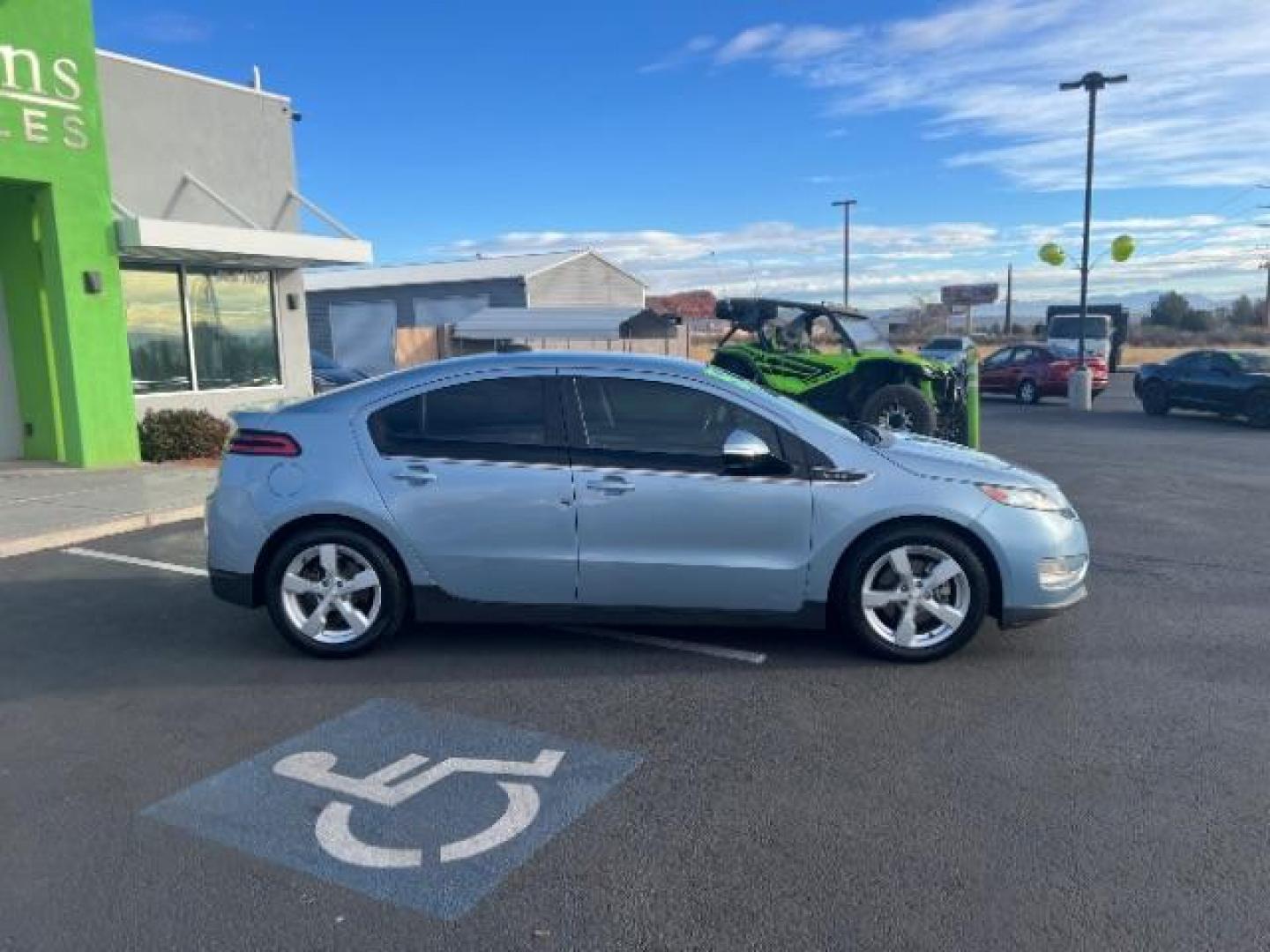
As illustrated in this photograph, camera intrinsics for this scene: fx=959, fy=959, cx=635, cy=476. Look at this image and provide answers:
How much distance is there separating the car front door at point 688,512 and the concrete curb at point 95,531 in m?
5.19

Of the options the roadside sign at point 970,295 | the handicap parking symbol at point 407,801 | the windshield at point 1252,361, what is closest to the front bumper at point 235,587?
the handicap parking symbol at point 407,801

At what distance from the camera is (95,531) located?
26.1ft

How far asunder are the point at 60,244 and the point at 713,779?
32.4 ft

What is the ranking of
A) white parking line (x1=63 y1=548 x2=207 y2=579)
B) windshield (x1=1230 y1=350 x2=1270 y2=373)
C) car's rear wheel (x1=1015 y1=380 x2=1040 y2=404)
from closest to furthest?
white parking line (x1=63 y1=548 x2=207 y2=579) → windshield (x1=1230 y1=350 x2=1270 y2=373) → car's rear wheel (x1=1015 y1=380 x2=1040 y2=404)

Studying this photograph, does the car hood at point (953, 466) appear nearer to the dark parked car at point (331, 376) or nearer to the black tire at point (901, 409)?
the black tire at point (901, 409)

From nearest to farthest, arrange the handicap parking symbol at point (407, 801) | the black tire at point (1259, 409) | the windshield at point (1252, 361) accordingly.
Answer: the handicap parking symbol at point (407, 801) → the black tire at point (1259, 409) → the windshield at point (1252, 361)

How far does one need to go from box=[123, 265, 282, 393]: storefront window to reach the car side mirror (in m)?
9.92

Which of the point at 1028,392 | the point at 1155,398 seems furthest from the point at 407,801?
the point at 1028,392

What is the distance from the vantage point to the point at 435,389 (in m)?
→ 4.97

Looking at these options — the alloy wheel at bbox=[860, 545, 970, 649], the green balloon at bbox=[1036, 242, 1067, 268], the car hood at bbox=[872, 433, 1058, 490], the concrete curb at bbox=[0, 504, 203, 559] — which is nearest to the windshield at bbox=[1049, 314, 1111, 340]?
the green balloon at bbox=[1036, 242, 1067, 268]

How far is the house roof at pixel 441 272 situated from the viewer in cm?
3388

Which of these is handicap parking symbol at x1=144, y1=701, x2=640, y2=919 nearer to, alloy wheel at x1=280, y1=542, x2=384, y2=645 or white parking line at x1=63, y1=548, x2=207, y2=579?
alloy wheel at x1=280, y1=542, x2=384, y2=645

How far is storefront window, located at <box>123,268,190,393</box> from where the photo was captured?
12.0 metres

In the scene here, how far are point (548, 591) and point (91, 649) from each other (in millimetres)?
2547
